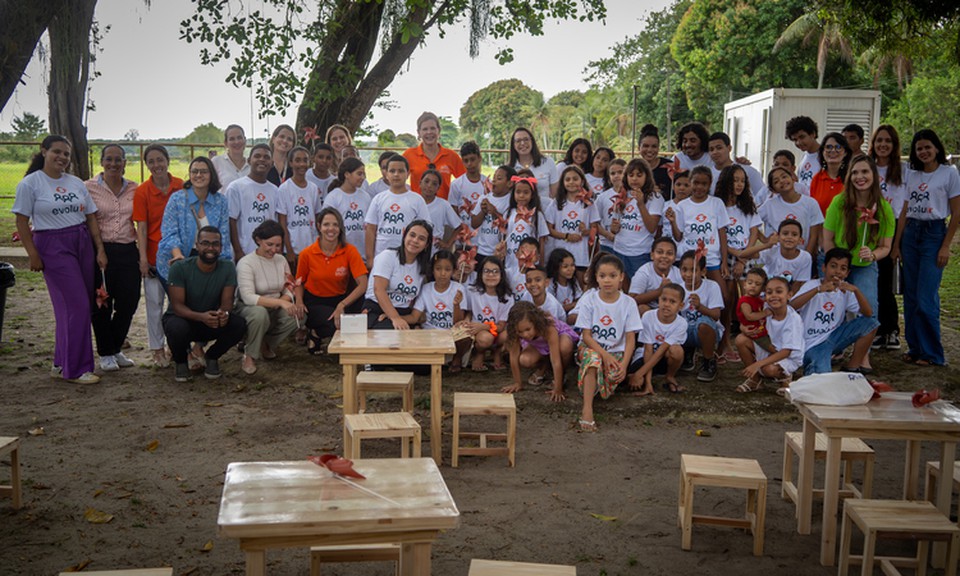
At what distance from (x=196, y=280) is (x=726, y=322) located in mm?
4725

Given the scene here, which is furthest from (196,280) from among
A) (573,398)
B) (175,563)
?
(175,563)

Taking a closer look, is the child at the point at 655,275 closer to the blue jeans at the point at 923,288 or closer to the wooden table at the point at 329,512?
the blue jeans at the point at 923,288

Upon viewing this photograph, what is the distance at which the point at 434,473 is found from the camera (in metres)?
3.43

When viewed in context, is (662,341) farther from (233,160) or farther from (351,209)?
(233,160)


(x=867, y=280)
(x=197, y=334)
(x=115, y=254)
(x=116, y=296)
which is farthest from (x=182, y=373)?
(x=867, y=280)

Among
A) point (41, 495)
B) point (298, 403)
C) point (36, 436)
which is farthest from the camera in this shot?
point (298, 403)

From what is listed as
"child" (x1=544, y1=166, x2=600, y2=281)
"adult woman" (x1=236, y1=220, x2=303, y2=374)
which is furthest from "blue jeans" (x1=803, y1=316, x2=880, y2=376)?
"adult woman" (x1=236, y1=220, x2=303, y2=374)

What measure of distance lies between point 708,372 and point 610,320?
1256 millimetres

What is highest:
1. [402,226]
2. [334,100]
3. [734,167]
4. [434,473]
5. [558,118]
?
[558,118]

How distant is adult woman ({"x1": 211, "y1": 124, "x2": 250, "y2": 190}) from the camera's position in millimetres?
8531

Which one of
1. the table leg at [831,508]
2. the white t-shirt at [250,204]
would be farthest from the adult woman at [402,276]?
the table leg at [831,508]

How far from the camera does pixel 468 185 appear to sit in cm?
836

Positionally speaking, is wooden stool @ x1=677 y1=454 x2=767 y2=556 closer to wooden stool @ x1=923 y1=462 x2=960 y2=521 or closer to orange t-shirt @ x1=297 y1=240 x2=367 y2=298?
wooden stool @ x1=923 y1=462 x2=960 y2=521

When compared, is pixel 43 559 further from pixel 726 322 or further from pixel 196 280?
pixel 726 322
